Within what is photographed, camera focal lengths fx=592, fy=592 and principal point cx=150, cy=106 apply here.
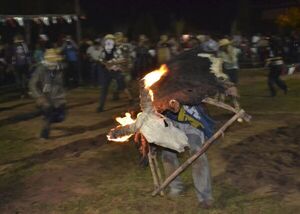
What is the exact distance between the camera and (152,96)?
6250 mm

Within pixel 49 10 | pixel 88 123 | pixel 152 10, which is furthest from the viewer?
pixel 152 10

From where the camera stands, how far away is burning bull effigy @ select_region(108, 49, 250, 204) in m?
6.16

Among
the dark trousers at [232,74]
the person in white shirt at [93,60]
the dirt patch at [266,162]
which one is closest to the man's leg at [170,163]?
the dirt patch at [266,162]

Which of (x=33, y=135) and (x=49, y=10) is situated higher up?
(x=49, y=10)

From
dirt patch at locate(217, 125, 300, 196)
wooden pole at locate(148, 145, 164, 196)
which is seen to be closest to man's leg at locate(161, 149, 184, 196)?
wooden pole at locate(148, 145, 164, 196)

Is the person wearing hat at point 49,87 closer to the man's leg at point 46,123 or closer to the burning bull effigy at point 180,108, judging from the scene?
the man's leg at point 46,123

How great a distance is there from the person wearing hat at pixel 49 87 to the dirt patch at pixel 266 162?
10.6 ft

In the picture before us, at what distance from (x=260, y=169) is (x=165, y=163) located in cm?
179

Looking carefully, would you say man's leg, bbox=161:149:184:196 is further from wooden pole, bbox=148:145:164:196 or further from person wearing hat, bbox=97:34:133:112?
person wearing hat, bbox=97:34:133:112

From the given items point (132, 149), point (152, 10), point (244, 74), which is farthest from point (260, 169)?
point (152, 10)

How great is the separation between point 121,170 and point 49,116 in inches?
108

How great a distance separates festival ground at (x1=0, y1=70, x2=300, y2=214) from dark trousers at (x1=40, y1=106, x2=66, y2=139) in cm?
21

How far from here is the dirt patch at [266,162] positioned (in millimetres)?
7566

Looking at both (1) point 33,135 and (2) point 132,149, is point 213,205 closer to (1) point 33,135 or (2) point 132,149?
(2) point 132,149
